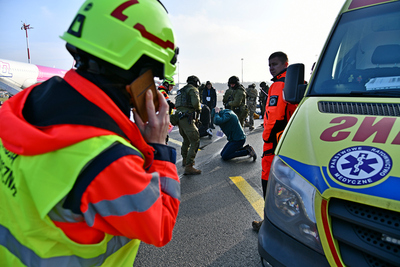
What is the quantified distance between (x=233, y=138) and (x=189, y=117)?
1405 millimetres

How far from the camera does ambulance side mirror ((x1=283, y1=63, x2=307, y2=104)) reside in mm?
2201

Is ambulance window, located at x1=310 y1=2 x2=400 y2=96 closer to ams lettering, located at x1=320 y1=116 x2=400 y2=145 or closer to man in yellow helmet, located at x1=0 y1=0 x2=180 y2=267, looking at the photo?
ams lettering, located at x1=320 y1=116 x2=400 y2=145

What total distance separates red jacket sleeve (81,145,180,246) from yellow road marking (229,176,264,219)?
8.64 feet

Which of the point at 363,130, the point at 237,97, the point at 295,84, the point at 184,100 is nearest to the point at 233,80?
the point at 237,97

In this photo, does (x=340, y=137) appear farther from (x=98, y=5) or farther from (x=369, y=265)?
(x=98, y=5)

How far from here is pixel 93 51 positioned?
89 cm

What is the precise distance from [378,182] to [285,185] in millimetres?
472

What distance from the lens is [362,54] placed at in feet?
6.98

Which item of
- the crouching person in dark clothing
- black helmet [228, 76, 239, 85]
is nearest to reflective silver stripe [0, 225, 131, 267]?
the crouching person in dark clothing

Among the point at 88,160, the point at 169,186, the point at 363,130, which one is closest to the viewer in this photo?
the point at 88,160

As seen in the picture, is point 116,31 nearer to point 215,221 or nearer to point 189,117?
point 215,221

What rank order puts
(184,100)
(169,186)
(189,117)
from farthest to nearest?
(184,100) < (189,117) < (169,186)

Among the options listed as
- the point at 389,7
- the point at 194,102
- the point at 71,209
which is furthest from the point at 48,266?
the point at 194,102

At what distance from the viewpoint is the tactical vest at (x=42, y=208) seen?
76cm
